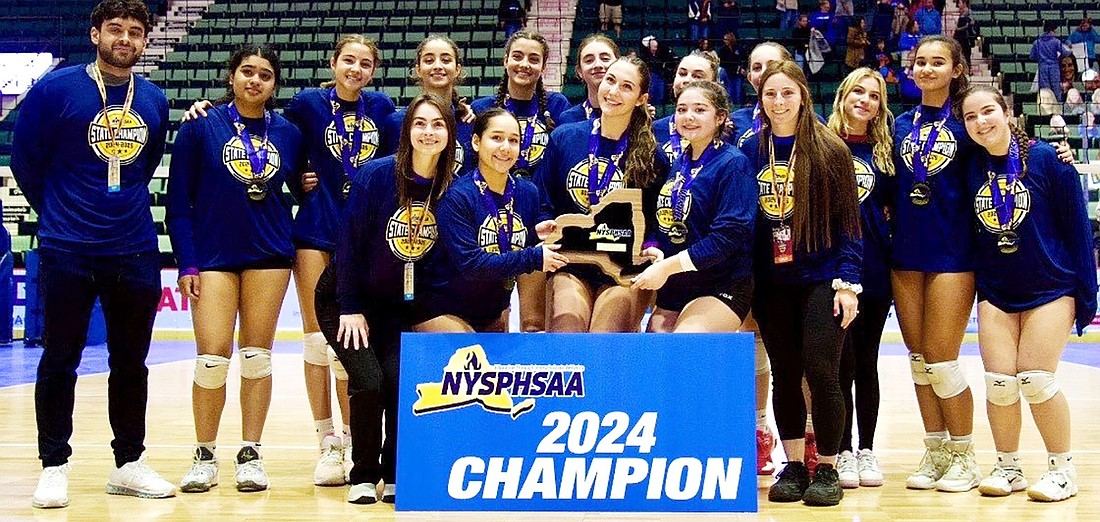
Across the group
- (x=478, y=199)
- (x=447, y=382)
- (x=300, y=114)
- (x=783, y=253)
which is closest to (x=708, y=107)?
(x=783, y=253)

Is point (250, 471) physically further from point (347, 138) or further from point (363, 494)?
point (347, 138)

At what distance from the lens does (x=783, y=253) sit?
4.12m

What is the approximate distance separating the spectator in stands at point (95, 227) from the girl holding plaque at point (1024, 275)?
325 cm

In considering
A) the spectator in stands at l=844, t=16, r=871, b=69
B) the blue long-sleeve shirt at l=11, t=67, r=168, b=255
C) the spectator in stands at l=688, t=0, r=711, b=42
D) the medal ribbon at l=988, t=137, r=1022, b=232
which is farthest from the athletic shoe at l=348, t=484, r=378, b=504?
the spectator in stands at l=844, t=16, r=871, b=69

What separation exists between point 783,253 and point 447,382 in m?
1.34

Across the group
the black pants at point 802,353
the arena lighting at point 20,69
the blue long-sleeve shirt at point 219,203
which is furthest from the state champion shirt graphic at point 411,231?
the arena lighting at point 20,69

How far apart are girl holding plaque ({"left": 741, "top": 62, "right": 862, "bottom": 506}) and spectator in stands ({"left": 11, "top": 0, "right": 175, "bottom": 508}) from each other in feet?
7.78

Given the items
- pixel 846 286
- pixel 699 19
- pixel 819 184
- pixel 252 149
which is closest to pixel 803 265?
pixel 846 286

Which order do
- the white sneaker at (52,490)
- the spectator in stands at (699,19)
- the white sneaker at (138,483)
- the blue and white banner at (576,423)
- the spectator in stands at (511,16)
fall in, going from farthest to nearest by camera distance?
the spectator in stands at (511,16), the spectator in stands at (699,19), the white sneaker at (138,483), the white sneaker at (52,490), the blue and white banner at (576,423)

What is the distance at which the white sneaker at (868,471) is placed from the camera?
14.8ft

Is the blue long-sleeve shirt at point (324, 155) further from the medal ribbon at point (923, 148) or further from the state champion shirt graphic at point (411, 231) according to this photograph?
the medal ribbon at point (923, 148)

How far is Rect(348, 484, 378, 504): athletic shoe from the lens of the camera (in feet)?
13.3

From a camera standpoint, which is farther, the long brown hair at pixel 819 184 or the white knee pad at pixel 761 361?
the white knee pad at pixel 761 361

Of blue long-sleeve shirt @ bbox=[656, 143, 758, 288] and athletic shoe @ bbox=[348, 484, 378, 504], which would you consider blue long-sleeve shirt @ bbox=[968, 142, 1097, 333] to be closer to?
blue long-sleeve shirt @ bbox=[656, 143, 758, 288]
